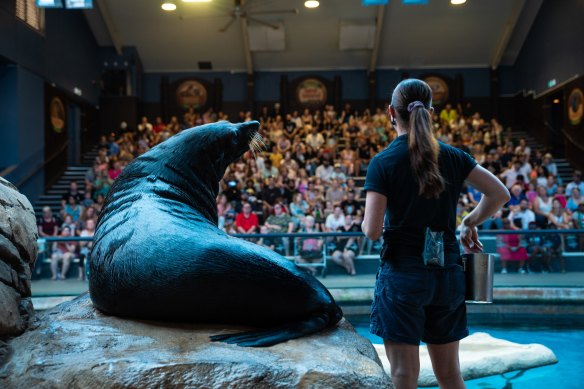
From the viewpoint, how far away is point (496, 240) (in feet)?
21.0

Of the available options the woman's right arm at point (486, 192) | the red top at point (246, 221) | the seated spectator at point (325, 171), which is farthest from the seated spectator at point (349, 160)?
the woman's right arm at point (486, 192)

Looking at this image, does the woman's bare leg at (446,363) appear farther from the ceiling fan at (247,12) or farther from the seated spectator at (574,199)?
the ceiling fan at (247,12)

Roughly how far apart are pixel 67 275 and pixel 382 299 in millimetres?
4738

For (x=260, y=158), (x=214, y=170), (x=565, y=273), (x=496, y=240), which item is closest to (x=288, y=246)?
(x=496, y=240)

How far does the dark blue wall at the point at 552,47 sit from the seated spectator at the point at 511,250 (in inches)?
445

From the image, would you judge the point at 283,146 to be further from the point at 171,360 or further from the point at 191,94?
the point at 171,360

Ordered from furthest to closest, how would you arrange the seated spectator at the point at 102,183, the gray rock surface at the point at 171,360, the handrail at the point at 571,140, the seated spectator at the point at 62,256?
the handrail at the point at 571,140 → the seated spectator at the point at 102,183 → the seated spectator at the point at 62,256 → the gray rock surface at the point at 171,360

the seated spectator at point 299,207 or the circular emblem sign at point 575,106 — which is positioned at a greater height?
the circular emblem sign at point 575,106

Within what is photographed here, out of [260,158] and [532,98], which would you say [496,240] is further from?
[532,98]

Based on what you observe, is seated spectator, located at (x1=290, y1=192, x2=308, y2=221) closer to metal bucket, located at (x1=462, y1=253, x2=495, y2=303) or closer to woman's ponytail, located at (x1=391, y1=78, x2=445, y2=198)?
metal bucket, located at (x1=462, y1=253, x2=495, y2=303)

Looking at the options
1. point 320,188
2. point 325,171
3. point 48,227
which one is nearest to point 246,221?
point 320,188

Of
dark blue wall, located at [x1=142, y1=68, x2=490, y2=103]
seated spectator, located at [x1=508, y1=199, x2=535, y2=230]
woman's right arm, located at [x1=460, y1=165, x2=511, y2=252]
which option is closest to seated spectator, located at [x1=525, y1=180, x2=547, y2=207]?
seated spectator, located at [x1=508, y1=199, x2=535, y2=230]

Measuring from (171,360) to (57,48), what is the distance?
16601 mm

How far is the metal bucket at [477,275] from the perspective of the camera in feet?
8.06
